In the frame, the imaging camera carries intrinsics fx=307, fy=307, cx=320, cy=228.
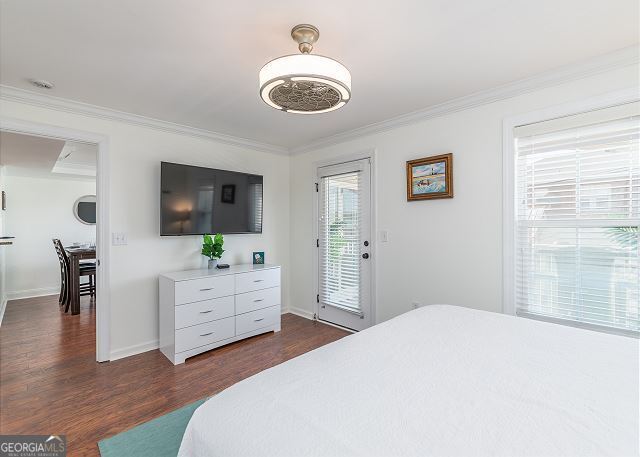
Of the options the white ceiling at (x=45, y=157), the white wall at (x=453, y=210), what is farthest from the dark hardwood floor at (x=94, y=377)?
the white ceiling at (x=45, y=157)

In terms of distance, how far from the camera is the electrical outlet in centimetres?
288

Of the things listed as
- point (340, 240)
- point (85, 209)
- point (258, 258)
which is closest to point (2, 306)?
point (85, 209)

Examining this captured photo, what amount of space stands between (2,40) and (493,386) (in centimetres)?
299

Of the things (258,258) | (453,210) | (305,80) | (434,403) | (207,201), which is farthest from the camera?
(258,258)

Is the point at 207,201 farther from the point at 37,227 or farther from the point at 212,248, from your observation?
the point at 37,227

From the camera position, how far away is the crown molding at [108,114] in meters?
2.40

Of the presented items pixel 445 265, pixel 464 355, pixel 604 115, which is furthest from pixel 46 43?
pixel 604 115

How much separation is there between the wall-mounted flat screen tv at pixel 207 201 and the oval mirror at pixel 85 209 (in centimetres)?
411

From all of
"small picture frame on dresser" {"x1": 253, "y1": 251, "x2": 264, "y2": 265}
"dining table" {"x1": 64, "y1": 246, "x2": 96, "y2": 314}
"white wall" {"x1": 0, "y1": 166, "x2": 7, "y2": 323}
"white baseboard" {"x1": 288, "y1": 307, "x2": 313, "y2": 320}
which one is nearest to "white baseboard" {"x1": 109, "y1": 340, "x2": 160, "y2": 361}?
"small picture frame on dresser" {"x1": 253, "y1": 251, "x2": 264, "y2": 265}

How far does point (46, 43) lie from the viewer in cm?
180

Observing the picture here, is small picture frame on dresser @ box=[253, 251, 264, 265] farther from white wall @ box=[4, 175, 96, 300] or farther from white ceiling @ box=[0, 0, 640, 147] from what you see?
white wall @ box=[4, 175, 96, 300]

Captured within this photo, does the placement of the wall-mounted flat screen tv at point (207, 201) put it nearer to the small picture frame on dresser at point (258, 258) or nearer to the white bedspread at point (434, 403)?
the small picture frame on dresser at point (258, 258)

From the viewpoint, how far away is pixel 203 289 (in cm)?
295

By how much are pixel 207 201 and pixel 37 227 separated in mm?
4248
